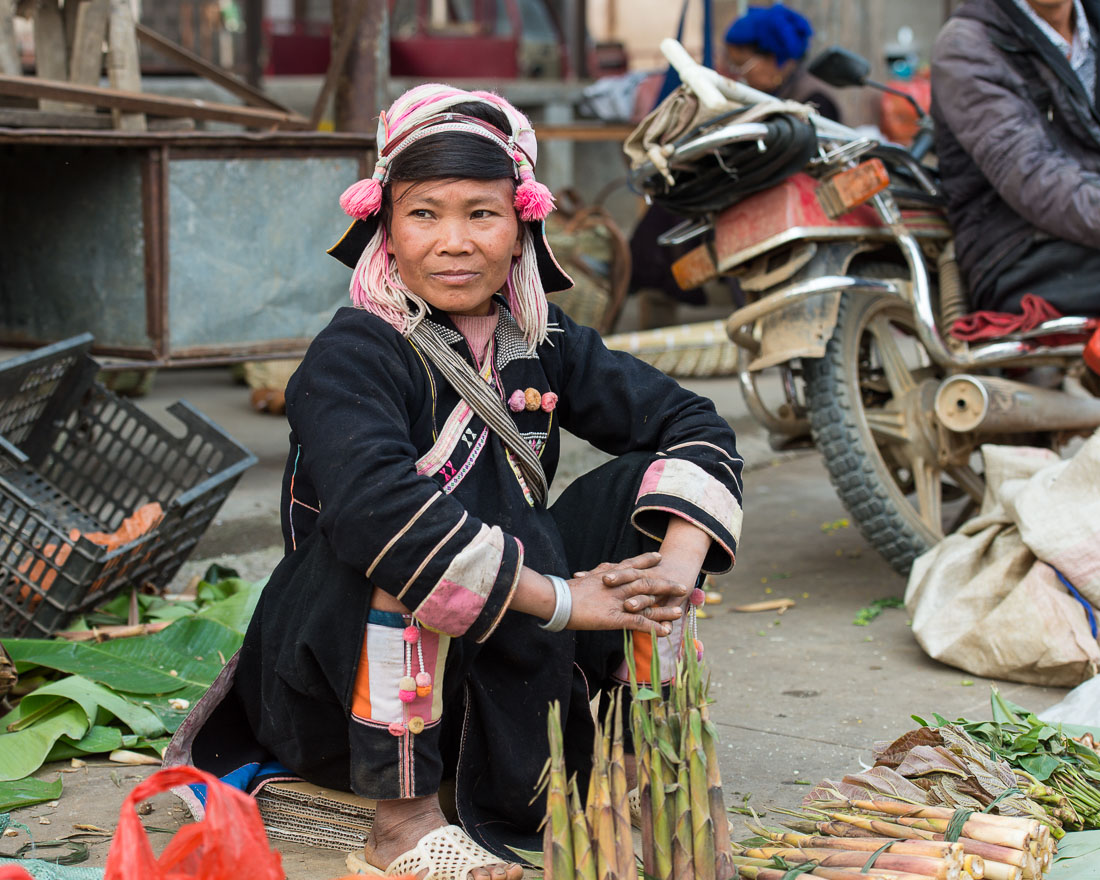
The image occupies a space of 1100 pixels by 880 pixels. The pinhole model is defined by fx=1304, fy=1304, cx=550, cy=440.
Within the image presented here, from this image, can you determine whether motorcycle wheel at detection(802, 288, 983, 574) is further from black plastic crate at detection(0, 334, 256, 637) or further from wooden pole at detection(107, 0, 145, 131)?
wooden pole at detection(107, 0, 145, 131)

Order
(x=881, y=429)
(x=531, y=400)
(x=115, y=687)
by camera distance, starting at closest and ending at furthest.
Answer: (x=531, y=400) < (x=115, y=687) < (x=881, y=429)

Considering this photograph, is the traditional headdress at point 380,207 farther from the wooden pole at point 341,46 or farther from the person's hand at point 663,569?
the wooden pole at point 341,46

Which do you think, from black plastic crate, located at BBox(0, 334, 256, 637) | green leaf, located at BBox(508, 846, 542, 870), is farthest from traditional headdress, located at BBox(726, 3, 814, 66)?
green leaf, located at BBox(508, 846, 542, 870)

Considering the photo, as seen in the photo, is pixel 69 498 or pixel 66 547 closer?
pixel 66 547

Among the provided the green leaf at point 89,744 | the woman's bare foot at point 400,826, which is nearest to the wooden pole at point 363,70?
the green leaf at point 89,744

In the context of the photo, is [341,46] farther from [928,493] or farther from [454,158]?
[454,158]

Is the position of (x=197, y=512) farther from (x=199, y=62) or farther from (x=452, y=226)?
(x=199, y=62)

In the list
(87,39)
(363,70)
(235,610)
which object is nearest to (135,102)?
(87,39)

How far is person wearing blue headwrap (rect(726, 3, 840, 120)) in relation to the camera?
5.70 meters

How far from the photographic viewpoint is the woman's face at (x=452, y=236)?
2020 mm

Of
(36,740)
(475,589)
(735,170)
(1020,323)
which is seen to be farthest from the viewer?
(1020,323)

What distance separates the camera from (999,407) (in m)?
3.33

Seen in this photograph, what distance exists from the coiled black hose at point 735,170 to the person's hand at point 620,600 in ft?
5.33

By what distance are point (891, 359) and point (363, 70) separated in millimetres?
2268
